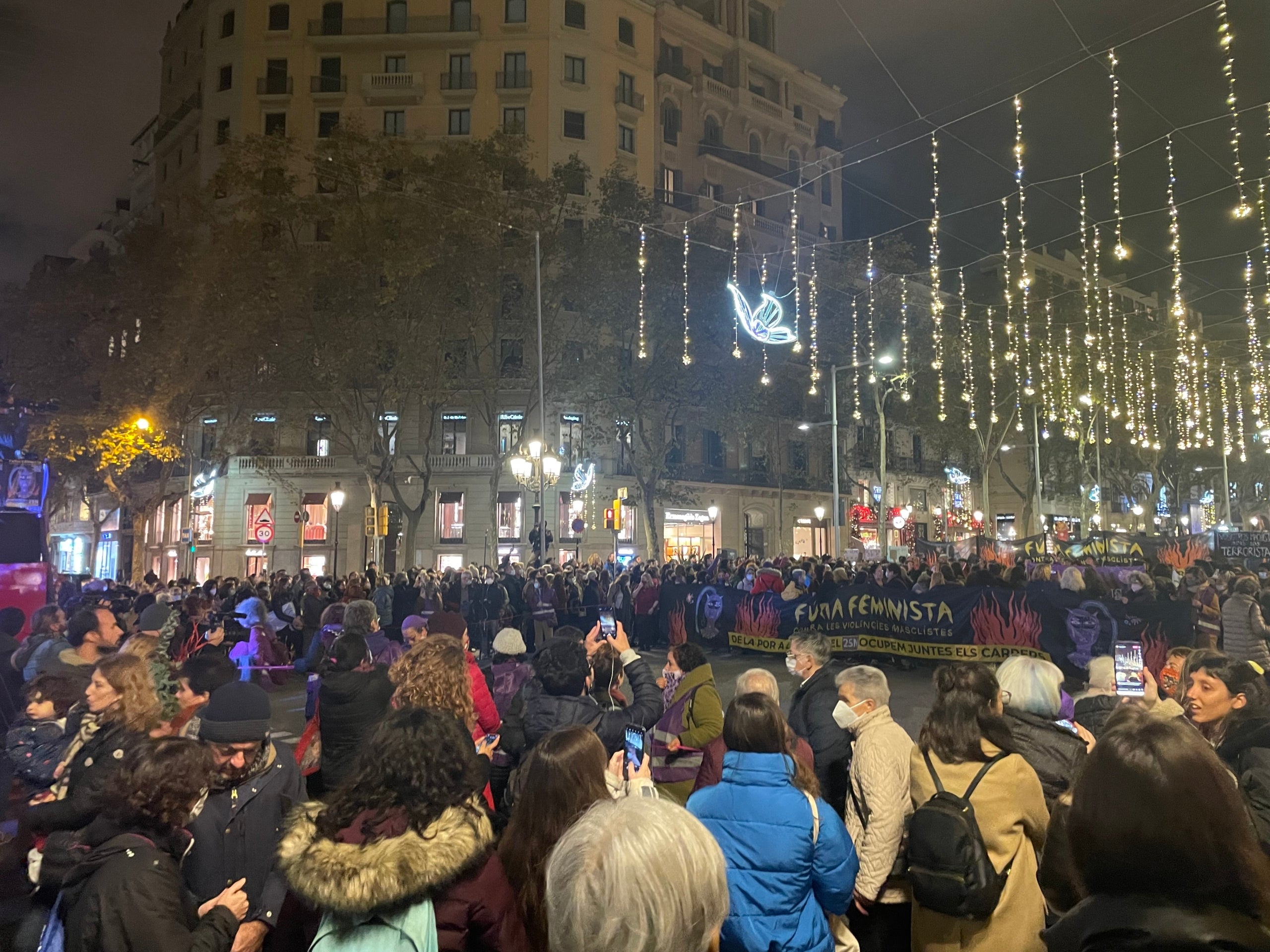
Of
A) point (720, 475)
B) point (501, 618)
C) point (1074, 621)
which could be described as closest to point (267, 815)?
point (1074, 621)

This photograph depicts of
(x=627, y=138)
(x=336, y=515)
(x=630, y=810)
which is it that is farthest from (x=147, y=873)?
(x=627, y=138)

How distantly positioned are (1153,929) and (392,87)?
49.0 m

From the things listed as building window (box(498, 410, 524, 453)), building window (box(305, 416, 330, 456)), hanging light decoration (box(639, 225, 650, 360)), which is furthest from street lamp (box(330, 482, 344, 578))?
hanging light decoration (box(639, 225, 650, 360))

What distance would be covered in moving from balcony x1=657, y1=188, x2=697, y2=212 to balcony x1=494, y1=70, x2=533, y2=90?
877 centimetres

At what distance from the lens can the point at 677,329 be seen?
35750mm

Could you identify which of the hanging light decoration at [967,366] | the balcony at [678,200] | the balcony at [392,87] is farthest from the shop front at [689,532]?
the balcony at [392,87]

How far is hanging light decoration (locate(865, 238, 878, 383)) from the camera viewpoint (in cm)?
3359

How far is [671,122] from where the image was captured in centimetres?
4878

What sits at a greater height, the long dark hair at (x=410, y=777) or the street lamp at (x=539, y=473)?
the street lamp at (x=539, y=473)

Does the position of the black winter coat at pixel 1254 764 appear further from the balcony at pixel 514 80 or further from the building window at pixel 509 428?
the balcony at pixel 514 80

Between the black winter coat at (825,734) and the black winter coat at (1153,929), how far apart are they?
2.72 meters

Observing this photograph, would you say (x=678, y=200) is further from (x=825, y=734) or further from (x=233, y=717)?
(x=233, y=717)

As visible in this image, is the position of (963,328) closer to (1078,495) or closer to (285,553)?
(1078,495)

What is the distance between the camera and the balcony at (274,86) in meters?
43.5
